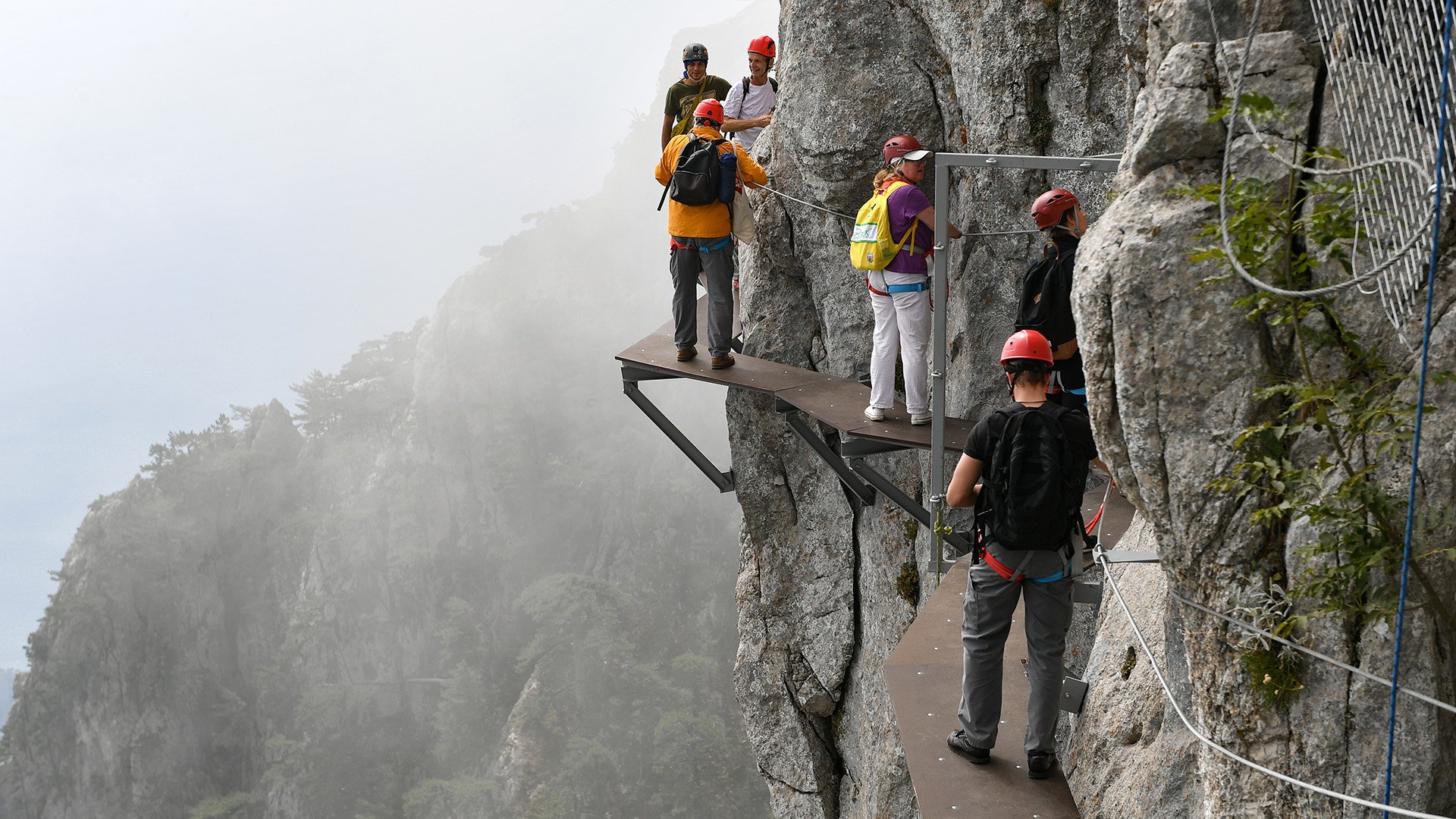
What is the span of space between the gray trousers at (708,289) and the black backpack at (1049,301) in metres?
3.69

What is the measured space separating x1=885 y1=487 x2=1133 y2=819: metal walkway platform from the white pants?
5.16ft

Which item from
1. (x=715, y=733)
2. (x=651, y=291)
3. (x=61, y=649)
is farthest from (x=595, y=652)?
(x=651, y=291)

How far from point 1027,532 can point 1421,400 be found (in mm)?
2033

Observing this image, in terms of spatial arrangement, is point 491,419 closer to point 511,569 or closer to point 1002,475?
point 511,569

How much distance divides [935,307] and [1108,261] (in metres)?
3.11

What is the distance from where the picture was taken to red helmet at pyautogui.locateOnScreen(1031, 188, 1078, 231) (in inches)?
235

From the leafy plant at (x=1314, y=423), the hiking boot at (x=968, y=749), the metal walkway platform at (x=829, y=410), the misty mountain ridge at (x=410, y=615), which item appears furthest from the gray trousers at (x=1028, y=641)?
the misty mountain ridge at (x=410, y=615)

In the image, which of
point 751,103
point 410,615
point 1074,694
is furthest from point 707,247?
point 410,615

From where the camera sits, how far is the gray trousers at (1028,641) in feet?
15.2

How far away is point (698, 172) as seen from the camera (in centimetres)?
894

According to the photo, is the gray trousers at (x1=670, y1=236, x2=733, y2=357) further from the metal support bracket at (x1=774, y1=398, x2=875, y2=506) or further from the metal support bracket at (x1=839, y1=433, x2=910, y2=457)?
the metal support bracket at (x1=839, y1=433, x2=910, y2=457)

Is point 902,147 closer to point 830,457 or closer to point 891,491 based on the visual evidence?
point 891,491

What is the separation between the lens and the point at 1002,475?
450 centimetres

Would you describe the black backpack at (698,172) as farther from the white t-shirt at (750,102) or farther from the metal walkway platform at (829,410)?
the white t-shirt at (750,102)
